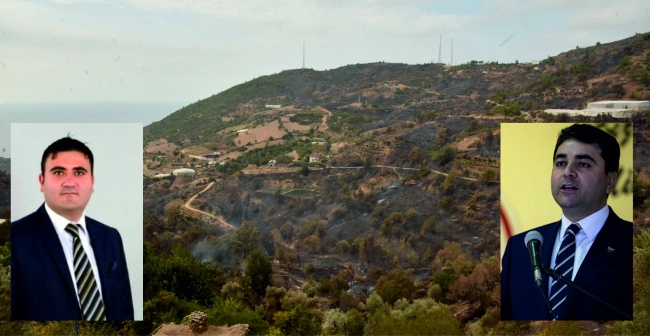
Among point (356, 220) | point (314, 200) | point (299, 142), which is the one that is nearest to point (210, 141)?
point (299, 142)

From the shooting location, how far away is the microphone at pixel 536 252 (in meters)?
8.94

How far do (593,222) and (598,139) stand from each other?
1.25 metres

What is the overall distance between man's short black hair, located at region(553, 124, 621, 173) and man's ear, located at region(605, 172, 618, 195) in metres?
0.06

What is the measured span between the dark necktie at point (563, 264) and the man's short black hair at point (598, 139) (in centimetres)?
109

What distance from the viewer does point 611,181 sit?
357 inches

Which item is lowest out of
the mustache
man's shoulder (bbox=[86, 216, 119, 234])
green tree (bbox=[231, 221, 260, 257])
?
green tree (bbox=[231, 221, 260, 257])

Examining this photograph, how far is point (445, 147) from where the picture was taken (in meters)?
15.8

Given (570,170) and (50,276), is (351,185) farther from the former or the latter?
(50,276)

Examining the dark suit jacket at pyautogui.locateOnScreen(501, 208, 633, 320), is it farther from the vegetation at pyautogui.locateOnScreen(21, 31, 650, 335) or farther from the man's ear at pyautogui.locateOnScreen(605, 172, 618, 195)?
the vegetation at pyautogui.locateOnScreen(21, 31, 650, 335)

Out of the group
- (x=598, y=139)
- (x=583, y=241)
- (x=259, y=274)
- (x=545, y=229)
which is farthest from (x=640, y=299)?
(x=259, y=274)

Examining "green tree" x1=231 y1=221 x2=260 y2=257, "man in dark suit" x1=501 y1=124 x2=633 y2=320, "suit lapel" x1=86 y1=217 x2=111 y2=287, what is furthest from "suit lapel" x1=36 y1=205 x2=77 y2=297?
"man in dark suit" x1=501 y1=124 x2=633 y2=320

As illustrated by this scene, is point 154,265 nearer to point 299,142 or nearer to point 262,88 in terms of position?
point 299,142

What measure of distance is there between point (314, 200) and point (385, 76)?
587 centimetres

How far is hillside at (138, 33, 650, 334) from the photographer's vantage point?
12.7 metres
